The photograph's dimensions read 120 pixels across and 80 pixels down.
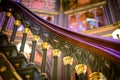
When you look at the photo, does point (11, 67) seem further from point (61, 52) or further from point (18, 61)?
point (61, 52)

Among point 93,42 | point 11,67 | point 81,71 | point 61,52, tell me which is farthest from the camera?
point 11,67

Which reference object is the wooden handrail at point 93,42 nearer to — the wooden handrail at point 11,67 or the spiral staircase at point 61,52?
the spiral staircase at point 61,52

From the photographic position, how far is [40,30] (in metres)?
2.23

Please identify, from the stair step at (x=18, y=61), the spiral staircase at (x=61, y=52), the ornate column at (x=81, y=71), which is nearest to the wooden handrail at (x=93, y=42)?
the spiral staircase at (x=61, y=52)

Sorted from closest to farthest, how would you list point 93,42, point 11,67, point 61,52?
point 93,42 < point 61,52 < point 11,67

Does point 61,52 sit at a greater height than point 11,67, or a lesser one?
greater

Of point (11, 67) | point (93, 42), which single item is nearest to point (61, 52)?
point (93, 42)

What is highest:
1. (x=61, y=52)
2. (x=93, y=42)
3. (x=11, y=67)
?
(x=93, y=42)

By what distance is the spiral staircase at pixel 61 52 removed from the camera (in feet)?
4.30

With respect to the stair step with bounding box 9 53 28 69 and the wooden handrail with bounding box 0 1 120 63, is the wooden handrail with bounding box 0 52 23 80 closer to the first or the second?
the stair step with bounding box 9 53 28 69

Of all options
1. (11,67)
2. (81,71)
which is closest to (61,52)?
(81,71)

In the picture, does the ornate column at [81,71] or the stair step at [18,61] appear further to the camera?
the stair step at [18,61]

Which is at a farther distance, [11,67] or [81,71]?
[11,67]

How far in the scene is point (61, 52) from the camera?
1.91m
